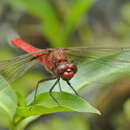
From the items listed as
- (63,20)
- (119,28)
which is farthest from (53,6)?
(119,28)

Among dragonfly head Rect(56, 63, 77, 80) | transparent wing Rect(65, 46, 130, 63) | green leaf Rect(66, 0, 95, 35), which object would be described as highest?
dragonfly head Rect(56, 63, 77, 80)

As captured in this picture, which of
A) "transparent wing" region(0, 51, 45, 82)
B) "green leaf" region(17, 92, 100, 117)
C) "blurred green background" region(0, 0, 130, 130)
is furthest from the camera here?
"blurred green background" region(0, 0, 130, 130)

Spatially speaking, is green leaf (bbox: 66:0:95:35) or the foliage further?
green leaf (bbox: 66:0:95:35)

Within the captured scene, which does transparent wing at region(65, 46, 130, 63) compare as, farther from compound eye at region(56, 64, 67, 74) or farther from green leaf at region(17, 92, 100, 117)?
green leaf at region(17, 92, 100, 117)

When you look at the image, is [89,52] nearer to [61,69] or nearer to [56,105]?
[61,69]

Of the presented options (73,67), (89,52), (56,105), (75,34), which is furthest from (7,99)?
(75,34)

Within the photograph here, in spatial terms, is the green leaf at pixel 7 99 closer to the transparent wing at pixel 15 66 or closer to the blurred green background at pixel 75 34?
the transparent wing at pixel 15 66

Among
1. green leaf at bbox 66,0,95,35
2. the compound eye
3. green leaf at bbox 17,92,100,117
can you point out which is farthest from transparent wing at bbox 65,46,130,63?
green leaf at bbox 66,0,95,35

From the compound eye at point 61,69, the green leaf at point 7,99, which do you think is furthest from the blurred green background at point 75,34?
the green leaf at point 7,99
